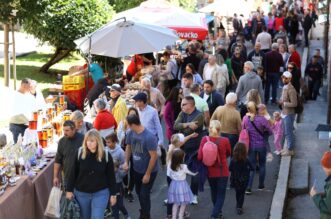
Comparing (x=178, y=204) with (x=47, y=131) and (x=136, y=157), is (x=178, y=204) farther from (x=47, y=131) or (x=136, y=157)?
(x=47, y=131)

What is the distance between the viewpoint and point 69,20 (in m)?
22.8

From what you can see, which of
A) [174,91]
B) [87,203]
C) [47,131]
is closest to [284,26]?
[174,91]

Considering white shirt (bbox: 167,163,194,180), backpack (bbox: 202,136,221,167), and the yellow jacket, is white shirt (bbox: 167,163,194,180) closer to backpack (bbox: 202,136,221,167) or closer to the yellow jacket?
backpack (bbox: 202,136,221,167)

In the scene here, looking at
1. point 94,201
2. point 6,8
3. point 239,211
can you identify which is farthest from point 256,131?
point 6,8

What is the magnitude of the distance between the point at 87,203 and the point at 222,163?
231cm

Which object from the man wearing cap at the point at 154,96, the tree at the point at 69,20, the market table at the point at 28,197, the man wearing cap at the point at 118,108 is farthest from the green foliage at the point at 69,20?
the market table at the point at 28,197

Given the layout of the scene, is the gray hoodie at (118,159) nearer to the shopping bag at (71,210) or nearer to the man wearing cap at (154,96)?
the shopping bag at (71,210)

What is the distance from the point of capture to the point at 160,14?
805 inches

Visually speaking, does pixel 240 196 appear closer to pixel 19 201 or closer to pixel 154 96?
pixel 19 201

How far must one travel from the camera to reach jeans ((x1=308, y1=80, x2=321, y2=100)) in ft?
70.4

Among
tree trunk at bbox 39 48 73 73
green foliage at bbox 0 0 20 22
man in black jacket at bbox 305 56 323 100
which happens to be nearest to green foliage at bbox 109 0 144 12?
tree trunk at bbox 39 48 73 73

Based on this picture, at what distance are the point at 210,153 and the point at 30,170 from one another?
2.49 metres

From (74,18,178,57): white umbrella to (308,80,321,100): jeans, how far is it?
6404 mm

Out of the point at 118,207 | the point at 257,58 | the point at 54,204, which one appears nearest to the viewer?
the point at 54,204
